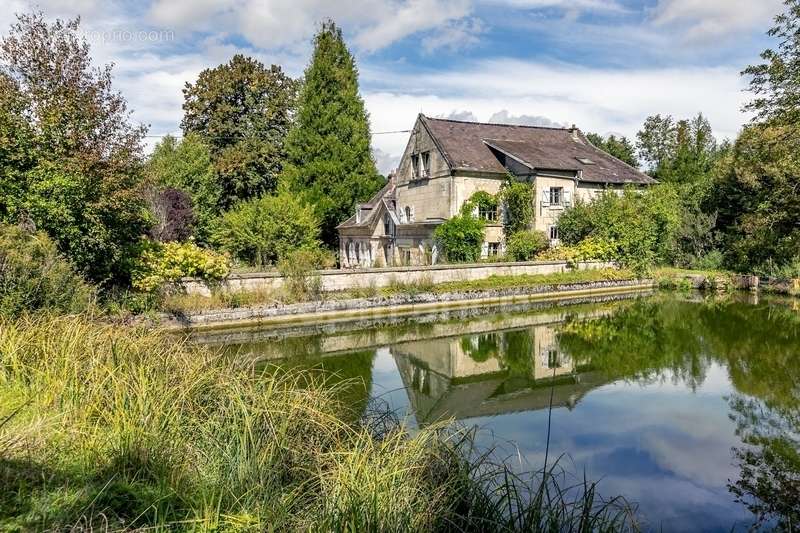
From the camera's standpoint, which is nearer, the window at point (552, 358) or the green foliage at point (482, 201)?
the window at point (552, 358)

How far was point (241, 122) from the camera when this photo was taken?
35.4 metres

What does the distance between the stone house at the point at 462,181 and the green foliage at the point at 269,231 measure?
7.35 m

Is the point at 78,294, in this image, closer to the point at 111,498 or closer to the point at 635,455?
the point at 111,498

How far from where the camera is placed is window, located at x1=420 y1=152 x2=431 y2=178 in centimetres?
3045

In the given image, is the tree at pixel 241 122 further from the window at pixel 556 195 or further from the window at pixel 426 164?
the window at pixel 556 195

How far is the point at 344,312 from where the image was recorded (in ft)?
64.8

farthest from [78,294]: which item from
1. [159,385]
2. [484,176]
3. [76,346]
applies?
[484,176]

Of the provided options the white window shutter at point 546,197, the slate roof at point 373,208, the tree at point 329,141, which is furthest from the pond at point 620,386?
the tree at point 329,141

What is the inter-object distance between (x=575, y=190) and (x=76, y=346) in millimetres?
27504

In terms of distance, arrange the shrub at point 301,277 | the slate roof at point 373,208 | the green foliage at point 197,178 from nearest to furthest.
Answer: the shrub at point 301,277 → the slate roof at point 373,208 → the green foliage at point 197,178

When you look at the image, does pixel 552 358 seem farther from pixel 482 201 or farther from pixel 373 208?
pixel 373 208

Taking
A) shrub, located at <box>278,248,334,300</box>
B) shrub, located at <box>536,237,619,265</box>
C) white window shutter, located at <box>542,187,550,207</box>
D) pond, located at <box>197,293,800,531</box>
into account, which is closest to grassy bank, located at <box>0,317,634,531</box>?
pond, located at <box>197,293,800,531</box>

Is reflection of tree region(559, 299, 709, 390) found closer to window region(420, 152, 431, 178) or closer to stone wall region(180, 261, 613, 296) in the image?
stone wall region(180, 261, 613, 296)

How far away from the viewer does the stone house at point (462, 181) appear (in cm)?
2864
